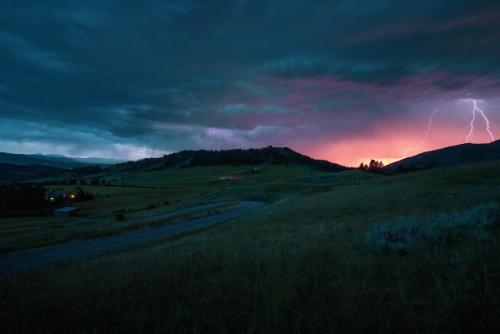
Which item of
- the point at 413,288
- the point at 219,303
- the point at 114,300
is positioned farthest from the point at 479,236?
the point at 114,300

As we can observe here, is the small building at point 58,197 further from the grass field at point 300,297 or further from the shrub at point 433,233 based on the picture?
the shrub at point 433,233

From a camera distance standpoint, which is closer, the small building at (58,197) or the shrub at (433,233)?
the shrub at (433,233)

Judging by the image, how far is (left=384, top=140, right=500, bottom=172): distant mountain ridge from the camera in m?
122

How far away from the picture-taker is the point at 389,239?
30.1 feet

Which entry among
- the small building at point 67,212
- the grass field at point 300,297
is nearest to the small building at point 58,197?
the small building at point 67,212

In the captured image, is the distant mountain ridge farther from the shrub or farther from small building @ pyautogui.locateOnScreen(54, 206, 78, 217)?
the shrub

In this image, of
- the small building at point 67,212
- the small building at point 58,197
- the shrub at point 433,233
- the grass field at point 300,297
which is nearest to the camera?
the grass field at point 300,297

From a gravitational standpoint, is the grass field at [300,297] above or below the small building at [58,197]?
above

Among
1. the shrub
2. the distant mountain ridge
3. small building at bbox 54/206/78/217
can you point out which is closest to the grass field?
the shrub

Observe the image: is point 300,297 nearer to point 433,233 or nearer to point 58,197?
point 433,233

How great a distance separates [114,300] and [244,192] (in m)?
67.3

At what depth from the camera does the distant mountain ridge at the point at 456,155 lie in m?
122

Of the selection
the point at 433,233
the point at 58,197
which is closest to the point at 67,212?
the point at 58,197

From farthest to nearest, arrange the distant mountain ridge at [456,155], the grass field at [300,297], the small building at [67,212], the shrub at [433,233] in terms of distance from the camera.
→ 1. the distant mountain ridge at [456,155]
2. the small building at [67,212]
3. the shrub at [433,233]
4. the grass field at [300,297]
